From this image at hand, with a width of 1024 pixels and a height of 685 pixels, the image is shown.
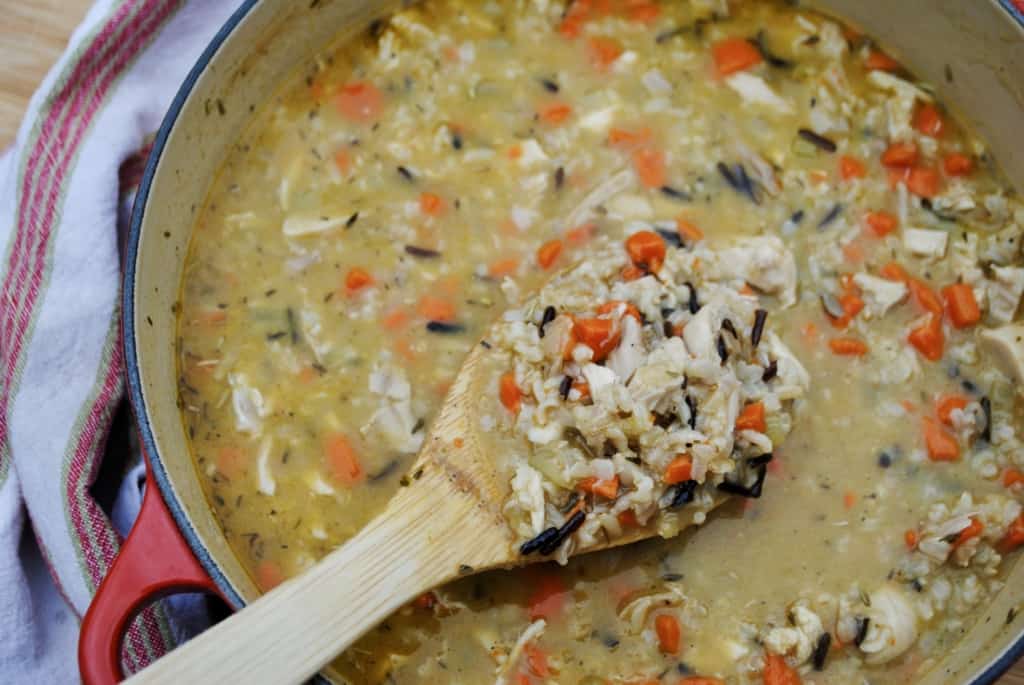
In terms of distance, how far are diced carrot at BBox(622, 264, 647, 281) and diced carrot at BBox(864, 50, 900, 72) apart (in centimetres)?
111

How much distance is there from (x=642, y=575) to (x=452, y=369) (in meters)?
0.79

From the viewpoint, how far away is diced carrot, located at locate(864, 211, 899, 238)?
11.0 ft

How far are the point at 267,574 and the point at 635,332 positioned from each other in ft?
4.01

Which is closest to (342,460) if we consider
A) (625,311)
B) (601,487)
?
(601,487)

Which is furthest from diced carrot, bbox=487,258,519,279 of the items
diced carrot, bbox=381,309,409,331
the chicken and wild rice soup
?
diced carrot, bbox=381,309,409,331

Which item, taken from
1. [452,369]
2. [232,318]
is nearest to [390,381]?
[452,369]

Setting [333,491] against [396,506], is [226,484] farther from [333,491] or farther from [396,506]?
[396,506]

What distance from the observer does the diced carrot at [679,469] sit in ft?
9.27

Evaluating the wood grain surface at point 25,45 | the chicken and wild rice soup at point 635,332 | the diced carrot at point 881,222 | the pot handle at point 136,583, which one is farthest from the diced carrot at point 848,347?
the wood grain surface at point 25,45

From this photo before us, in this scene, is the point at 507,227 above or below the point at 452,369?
above

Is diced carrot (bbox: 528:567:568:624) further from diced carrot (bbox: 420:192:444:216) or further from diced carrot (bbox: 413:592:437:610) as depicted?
diced carrot (bbox: 420:192:444:216)

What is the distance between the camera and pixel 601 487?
2828mm

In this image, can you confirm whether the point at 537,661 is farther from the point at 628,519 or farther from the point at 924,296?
the point at 924,296

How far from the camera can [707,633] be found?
119 inches
